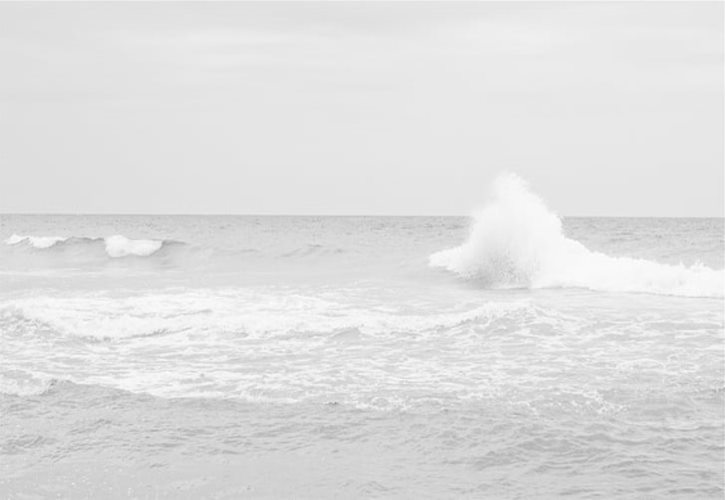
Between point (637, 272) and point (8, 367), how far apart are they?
42.6 feet

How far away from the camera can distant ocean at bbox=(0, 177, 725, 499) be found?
6371mm

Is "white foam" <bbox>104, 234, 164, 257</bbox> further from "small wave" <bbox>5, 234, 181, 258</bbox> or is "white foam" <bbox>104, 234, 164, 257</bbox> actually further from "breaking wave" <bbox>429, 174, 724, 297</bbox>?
"breaking wave" <bbox>429, 174, 724, 297</bbox>

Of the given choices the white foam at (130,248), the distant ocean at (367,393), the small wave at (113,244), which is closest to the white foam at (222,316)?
the distant ocean at (367,393)

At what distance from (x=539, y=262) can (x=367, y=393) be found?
13426mm

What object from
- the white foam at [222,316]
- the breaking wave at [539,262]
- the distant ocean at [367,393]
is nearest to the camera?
the distant ocean at [367,393]

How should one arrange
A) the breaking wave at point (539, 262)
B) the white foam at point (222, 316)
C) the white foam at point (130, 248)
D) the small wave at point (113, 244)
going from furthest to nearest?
the small wave at point (113, 244) → the white foam at point (130, 248) → the breaking wave at point (539, 262) → the white foam at point (222, 316)

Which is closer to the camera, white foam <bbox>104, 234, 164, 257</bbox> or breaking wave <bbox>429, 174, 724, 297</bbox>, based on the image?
breaking wave <bbox>429, 174, 724, 297</bbox>

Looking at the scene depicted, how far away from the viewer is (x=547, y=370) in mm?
9531

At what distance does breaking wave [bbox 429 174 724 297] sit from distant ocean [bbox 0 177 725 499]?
0.16m

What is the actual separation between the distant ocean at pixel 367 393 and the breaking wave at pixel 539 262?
16cm

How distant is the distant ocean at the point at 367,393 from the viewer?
637cm

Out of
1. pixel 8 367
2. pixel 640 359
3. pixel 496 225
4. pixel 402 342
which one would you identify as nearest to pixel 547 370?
pixel 640 359

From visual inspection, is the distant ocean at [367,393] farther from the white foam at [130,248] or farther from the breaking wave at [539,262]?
the white foam at [130,248]

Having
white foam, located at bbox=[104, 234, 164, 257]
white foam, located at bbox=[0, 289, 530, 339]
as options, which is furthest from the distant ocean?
white foam, located at bbox=[104, 234, 164, 257]
